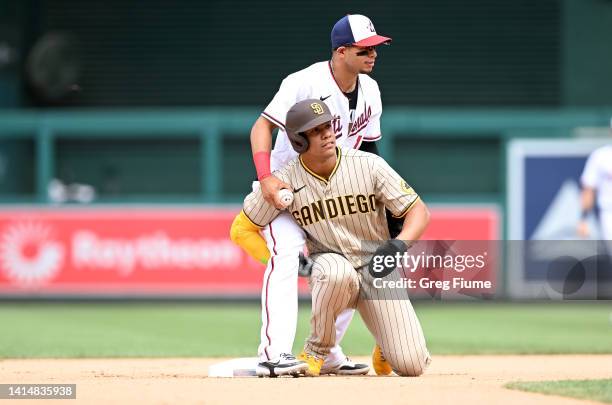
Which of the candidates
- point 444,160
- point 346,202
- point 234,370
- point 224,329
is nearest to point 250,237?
point 346,202

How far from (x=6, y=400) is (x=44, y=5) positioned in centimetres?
1193

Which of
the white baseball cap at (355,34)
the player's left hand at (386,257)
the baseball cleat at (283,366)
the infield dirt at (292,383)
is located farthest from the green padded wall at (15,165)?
the player's left hand at (386,257)

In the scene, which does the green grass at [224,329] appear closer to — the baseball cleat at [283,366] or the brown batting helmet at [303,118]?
the baseball cleat at [283,366]

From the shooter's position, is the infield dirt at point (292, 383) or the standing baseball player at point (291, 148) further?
the standing baseball player at point (291, 148)

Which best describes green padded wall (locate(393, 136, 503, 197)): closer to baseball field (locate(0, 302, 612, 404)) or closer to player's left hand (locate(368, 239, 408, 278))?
baseball field (locate(0, 302, 612, 404))

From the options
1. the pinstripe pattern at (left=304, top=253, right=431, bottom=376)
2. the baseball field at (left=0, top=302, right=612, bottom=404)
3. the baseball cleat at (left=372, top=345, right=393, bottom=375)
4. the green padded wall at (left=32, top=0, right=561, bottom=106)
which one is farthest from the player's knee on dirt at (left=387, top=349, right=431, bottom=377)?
the green padded wall at (left=32, top=0, right=561, bottom=106)

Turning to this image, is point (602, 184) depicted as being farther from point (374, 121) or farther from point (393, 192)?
point (393, 192)

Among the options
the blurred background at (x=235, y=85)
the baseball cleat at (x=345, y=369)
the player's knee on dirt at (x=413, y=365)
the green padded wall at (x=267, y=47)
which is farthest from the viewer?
the green padded wall at (x=267, y=47)

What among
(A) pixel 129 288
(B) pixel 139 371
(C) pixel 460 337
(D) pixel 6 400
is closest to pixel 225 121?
(A) pixel 129 288

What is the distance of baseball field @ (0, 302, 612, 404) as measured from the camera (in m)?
5.55

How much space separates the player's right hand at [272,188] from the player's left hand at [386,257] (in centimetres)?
52

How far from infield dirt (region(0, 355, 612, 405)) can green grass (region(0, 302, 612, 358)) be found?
979 mm

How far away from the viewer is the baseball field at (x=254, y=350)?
5547 mm

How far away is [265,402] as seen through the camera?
207 inches
